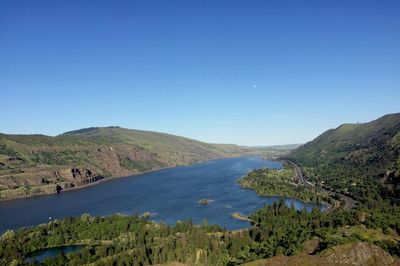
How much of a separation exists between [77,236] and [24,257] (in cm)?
2589

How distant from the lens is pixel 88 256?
13525cm

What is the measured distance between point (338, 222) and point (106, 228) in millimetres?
97840

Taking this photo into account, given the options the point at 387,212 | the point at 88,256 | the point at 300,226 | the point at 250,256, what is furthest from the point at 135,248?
the point at 387,212

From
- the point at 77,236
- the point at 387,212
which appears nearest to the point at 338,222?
the point at 387,212

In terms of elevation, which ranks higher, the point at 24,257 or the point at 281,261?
the point at 281,261

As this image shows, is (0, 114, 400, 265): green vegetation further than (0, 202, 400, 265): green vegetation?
No

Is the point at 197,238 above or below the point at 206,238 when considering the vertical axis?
above

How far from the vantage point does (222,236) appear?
153625mm

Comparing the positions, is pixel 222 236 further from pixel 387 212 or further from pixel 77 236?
pixel 387 212

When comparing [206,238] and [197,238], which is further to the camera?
[197,238]

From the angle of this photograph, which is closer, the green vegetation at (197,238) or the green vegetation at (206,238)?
the green vegetation at (206,238)

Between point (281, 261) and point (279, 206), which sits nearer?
point (281, 261)

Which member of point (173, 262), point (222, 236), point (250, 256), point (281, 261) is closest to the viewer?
point (281, 261)

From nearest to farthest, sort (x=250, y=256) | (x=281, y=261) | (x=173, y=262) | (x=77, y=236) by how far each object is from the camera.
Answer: (x=281, y=261) < (x=250, y=256) < (x=173, y=262) < (x=77, y=236)
